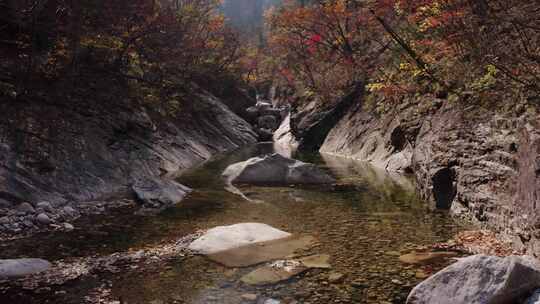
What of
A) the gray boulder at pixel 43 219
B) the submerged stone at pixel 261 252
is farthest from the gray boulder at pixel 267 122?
the submerged stone at pixel 261 252

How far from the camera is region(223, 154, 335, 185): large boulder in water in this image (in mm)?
19234

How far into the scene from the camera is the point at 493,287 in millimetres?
5922

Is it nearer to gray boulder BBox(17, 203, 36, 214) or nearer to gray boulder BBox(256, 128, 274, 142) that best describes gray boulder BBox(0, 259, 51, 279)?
gray boulder BBox(17, 203, 36, 214)

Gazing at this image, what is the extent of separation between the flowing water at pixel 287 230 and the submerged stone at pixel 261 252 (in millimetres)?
271

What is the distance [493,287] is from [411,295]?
1090mm

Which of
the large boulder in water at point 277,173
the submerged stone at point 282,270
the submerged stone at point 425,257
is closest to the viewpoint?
the submerged stone at point 282,270

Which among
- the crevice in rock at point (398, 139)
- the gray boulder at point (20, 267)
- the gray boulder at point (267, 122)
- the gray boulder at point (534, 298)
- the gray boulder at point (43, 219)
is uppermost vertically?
the gray boulder at point (267, 122)

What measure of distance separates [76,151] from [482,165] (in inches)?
499

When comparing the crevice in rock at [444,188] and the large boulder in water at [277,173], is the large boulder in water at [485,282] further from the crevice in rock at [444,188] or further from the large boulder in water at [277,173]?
the large boulder in water at [277,173]

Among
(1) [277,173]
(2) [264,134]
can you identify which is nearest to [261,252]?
(1) [277,173]

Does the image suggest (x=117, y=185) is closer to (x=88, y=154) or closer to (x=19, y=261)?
(x=88, y=154)

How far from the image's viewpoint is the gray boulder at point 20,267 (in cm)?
802

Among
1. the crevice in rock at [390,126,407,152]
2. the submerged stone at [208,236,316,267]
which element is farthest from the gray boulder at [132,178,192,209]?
the crevice in rock at [390,126,407,152]

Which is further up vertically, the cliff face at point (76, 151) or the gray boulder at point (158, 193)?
the cliff face at point (76, 151)
